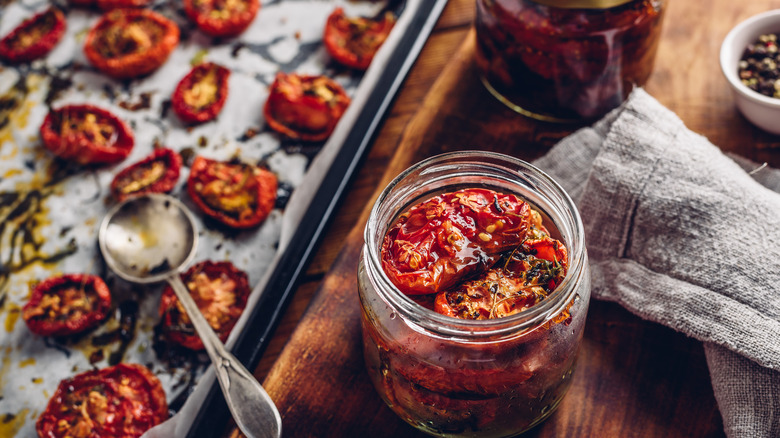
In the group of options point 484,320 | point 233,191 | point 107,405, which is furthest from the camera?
point 233,191

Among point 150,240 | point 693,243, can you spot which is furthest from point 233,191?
point 693,243

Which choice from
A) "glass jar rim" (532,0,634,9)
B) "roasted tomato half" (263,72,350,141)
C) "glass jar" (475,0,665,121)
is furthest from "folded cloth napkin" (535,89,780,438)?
"roasted tomato half" (263,72,350,141)

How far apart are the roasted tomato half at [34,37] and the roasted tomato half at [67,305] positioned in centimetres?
123

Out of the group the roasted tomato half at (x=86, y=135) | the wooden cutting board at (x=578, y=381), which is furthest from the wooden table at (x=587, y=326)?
the roasted tomato half at (x=86, y=135)

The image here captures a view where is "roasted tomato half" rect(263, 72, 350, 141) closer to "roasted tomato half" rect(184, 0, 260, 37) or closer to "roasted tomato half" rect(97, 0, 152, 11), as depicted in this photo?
"roasted tomato half" rect(184, 0, 260, 37)

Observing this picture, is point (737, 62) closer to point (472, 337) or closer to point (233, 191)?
point (472, 337)

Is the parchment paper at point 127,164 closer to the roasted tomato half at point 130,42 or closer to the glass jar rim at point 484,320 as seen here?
the roasted tomato half at point 130,42

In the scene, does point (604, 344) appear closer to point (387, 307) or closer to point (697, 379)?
point (697, 379)

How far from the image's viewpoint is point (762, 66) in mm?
2633

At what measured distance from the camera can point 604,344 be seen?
2248 mm

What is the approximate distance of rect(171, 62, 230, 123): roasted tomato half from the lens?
10.2 feet

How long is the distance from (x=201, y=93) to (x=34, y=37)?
946mm

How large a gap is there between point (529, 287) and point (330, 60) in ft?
6.28

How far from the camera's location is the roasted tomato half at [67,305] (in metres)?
2.64
